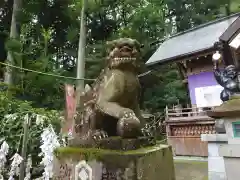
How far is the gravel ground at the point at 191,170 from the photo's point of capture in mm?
5055

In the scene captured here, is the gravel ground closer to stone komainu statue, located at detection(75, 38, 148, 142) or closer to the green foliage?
stone komainu statue, located at detection(75, 38, 148, 142)

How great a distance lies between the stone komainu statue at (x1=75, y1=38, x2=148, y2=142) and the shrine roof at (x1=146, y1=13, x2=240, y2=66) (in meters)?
5.39

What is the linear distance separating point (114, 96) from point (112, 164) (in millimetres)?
527

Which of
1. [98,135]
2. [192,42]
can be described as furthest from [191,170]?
[98,135]

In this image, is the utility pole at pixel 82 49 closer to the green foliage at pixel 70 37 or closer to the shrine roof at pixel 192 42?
the green foliage at pixel 70 37

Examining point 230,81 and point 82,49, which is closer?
point 230,81

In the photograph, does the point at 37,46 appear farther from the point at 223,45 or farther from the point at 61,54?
the point at 223,45

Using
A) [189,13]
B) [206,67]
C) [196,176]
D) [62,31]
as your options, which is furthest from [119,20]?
[196,176]

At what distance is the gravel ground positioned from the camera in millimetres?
5055

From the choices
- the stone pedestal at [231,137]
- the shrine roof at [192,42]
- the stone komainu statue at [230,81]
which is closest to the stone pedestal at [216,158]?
the stone pedestal at [231,137]

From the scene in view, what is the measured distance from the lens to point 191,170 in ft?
18.5

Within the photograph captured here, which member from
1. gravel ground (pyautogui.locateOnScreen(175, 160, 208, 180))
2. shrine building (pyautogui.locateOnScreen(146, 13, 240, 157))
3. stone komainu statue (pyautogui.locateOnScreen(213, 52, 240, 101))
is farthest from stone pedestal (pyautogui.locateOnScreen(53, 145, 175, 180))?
shrine building (pyautogui.locateOnScreen(146, 13, 240, 157))

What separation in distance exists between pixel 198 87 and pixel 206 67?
2.24 feet

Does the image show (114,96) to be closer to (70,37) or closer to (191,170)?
(191,170)
